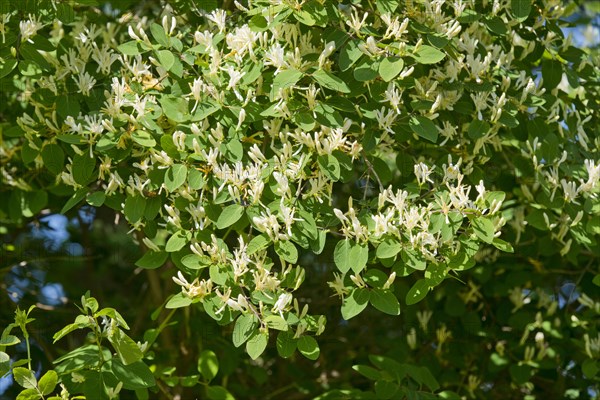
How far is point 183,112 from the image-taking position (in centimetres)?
254

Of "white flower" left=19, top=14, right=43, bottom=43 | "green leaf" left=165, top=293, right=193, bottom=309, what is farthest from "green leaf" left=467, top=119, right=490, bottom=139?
"white flower" left=19, top=14, right=43, bottom=43

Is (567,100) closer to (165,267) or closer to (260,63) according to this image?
(260,63)

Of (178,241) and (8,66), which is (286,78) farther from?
(8,66)

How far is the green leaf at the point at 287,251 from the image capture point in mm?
2350

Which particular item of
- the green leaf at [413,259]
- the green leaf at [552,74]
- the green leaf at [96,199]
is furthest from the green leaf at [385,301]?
the green leaf at [552,74]

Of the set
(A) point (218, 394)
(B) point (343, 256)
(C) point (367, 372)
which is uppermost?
(B) point (343, 256)

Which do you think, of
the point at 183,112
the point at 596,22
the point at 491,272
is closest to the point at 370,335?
the point at 491,272

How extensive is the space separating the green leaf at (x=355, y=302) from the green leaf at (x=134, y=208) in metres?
0.62

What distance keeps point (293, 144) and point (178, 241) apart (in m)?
0.43

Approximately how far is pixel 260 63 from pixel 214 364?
1.13 meters

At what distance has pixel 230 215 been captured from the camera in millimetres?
2418

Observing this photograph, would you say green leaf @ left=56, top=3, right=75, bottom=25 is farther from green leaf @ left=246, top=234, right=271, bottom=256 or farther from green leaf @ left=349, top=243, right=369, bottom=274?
green leaf @ left=349, top=243, right=369, bottom=274

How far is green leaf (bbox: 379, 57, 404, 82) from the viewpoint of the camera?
2.38 metres

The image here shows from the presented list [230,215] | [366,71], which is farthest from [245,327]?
[366,71]
